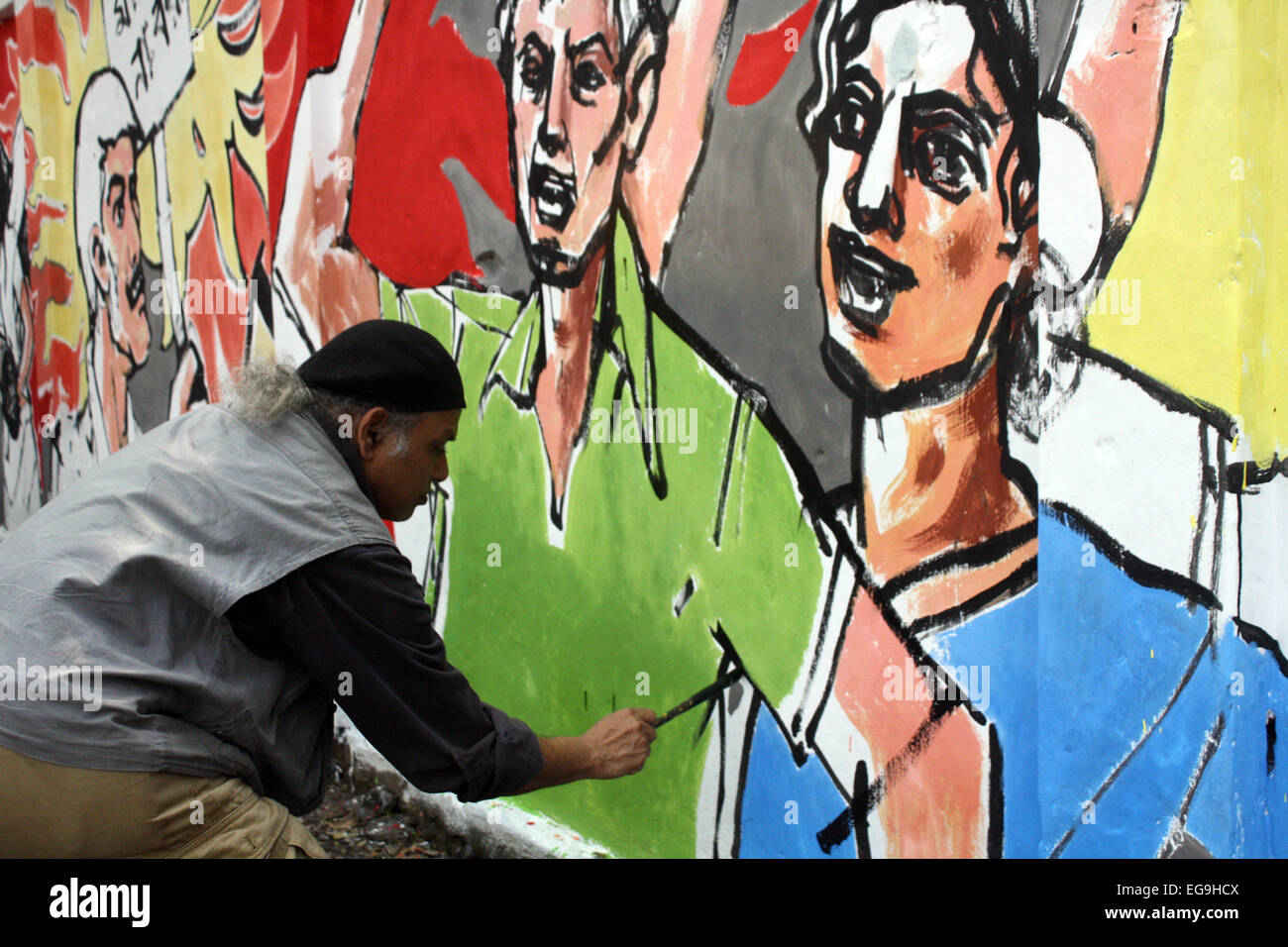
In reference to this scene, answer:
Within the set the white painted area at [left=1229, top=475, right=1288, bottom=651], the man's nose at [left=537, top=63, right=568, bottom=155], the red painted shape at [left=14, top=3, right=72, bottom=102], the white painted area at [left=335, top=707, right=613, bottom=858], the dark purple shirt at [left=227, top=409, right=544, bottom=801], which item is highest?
the red painted shape at [left=14, top=3, right=72, bottom=102]

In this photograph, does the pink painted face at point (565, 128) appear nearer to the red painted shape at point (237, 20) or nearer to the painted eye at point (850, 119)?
the painted eye at point (850, 119)

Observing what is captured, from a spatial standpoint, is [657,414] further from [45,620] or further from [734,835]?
[45,620]

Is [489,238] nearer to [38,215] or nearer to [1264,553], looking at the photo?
[1264,553]

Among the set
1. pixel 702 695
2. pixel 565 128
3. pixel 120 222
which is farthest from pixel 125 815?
pixel 120 222

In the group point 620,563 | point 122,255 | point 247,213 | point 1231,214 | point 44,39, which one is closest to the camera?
point 1231,214

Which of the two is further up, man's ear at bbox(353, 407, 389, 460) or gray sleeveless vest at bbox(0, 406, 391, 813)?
man's ear at bbox(353, 407, 389, 460)

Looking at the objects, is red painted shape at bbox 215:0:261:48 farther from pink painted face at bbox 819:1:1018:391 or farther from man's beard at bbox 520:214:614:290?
pink painted face at bbox 819:1:1018:391

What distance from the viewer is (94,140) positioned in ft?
23.2

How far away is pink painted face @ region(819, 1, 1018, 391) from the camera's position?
245cm

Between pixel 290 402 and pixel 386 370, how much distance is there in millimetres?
200

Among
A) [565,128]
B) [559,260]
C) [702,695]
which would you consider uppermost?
[565,128]

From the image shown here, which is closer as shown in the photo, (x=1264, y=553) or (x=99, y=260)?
(x=1264, y=553)

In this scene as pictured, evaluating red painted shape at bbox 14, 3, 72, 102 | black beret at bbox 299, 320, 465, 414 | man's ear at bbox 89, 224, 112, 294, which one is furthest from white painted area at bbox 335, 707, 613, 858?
red painted shape at bbox 14, 3, 72, 102

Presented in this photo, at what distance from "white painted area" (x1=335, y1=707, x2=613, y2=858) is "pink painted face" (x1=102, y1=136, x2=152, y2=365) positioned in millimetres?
3719
